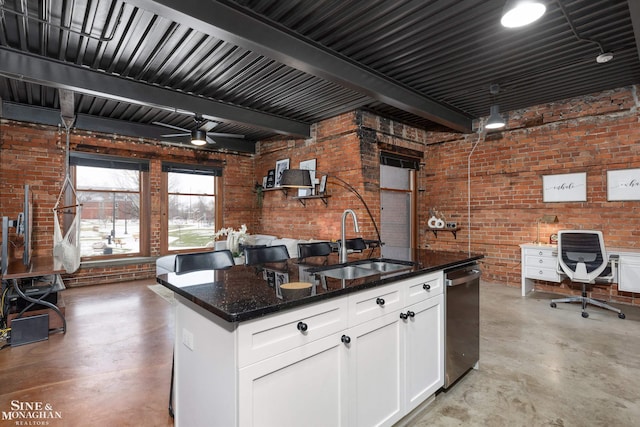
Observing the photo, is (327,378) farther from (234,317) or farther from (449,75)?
(449,75)

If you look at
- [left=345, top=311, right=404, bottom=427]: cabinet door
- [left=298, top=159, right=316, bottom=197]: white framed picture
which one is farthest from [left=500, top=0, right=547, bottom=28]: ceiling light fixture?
[left=298, top=159, right=316, bottom=197]: white framed picture

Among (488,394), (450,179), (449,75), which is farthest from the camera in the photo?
(450,179)

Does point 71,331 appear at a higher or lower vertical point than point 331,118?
lower

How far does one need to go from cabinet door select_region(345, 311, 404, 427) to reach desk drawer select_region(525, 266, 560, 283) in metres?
3.77

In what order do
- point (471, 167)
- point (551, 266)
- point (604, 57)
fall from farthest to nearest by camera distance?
1. point (471, 167)
2. point (551, 266)
3. point (604, 57)

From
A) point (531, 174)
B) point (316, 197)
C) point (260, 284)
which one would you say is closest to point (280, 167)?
point (316, 197)

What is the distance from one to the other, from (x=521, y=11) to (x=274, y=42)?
1.87 meters

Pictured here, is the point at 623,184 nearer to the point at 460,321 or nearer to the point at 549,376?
the point at 549,376

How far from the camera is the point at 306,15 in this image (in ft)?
8.59

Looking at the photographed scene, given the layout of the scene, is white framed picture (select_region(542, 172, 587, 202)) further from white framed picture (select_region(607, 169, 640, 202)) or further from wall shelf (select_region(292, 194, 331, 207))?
wall shelf (select_region(292, 194, 331, 207))

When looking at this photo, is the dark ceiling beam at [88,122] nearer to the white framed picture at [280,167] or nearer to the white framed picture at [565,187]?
the white framed picture at [280,167]

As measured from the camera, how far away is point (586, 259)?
12.5 ft

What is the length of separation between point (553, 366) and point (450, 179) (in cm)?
395

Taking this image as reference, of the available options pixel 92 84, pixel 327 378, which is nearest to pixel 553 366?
pixel 327 378
